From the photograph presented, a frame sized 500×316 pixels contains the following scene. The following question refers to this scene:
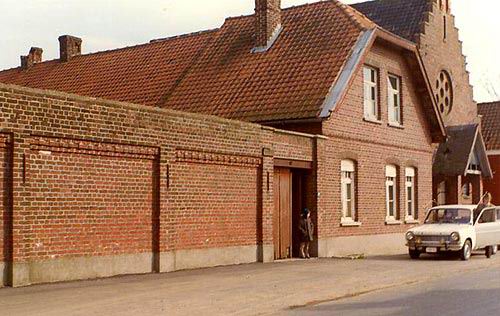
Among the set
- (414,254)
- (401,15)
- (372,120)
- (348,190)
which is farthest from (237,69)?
(401,15)

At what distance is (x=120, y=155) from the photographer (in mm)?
16094

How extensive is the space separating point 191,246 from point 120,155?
319 cm

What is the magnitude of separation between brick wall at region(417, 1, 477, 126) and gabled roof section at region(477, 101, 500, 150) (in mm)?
5784

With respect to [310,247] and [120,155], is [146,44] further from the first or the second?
[120,155]

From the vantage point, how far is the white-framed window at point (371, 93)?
84.9 ft

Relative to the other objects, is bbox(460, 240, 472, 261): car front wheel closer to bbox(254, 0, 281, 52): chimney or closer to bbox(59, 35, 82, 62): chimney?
bbox(254, 0, 281, 52): chimney

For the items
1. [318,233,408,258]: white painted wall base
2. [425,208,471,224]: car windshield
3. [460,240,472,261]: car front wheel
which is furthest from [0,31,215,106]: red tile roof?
[460,240,472,261]: car front wheel

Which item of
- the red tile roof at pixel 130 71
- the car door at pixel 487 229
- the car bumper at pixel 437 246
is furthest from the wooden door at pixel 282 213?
the red tile roof at pixel 130 71

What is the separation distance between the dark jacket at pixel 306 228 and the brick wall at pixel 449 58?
51.6 feet

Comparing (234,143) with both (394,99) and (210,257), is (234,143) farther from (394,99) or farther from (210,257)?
(394,99)

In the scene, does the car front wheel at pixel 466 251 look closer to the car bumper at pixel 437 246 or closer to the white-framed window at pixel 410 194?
the car bumper at pixel 437 246

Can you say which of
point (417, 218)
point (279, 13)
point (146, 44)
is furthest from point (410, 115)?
point (146, 44)

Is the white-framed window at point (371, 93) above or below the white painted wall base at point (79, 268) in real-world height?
above

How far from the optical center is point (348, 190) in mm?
24719
